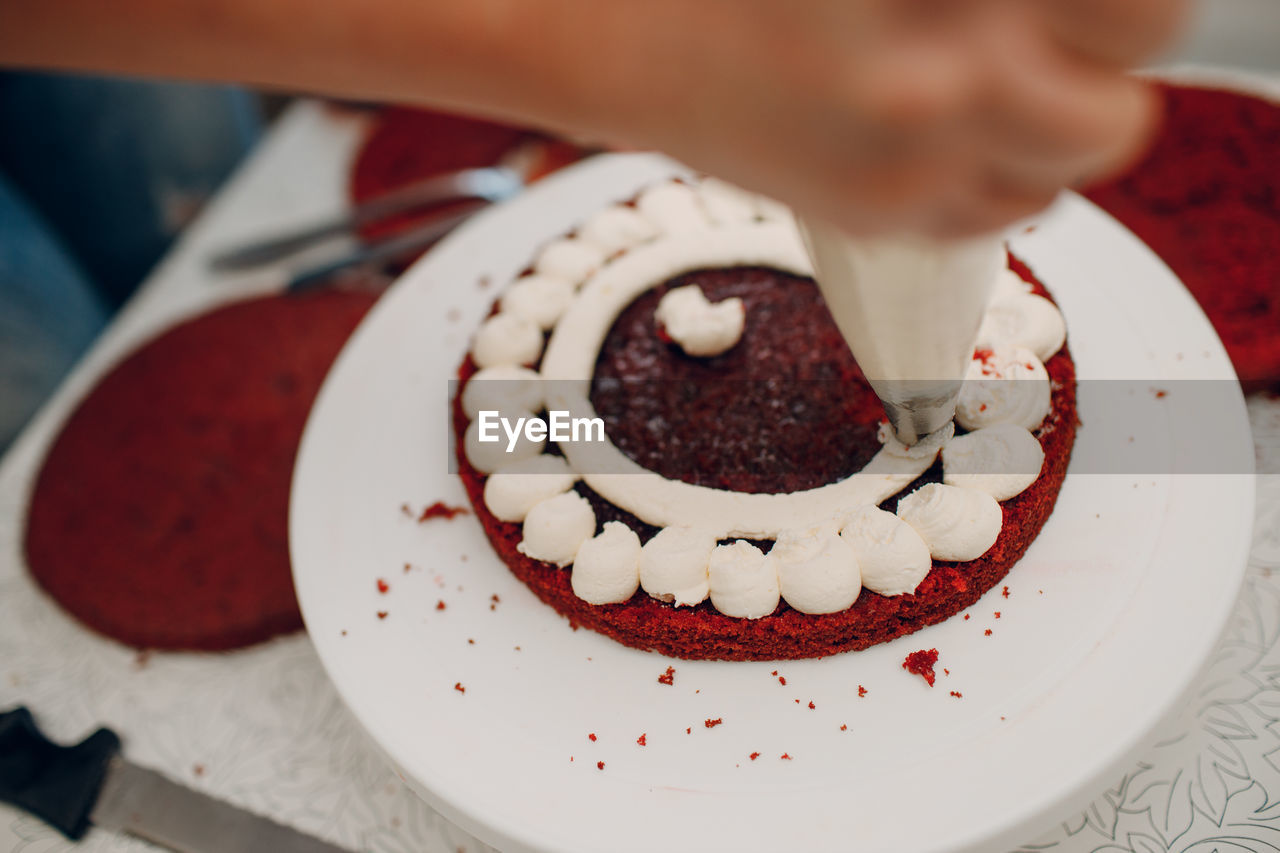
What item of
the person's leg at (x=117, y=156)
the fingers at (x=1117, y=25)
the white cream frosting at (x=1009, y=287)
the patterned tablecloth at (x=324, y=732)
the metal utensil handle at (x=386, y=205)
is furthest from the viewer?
the person's leg at (x=117, y=156)

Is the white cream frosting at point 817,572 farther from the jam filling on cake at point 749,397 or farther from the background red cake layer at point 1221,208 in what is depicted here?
the background red cake layer at point 1221,208

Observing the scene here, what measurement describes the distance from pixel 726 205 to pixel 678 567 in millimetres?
733

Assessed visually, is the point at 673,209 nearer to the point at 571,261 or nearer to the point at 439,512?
the point at 571,261

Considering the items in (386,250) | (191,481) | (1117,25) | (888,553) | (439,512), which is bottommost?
(191,481)

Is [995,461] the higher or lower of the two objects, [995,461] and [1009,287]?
the lower

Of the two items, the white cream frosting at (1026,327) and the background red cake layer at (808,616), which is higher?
the white cream frosting at (1026,327)

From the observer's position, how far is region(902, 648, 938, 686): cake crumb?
1.07m

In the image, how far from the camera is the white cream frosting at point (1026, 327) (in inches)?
49.5

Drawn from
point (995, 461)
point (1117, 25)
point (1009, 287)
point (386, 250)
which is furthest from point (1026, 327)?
point (386, 250)

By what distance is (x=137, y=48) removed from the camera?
2.34 feet

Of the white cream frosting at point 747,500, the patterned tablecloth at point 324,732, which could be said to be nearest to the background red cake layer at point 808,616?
the white cream frosting at point 747,500

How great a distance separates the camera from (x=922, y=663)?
1.08m

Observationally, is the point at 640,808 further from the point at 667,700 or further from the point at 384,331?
the point at 384,331

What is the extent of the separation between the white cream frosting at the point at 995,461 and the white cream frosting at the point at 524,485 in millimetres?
492
